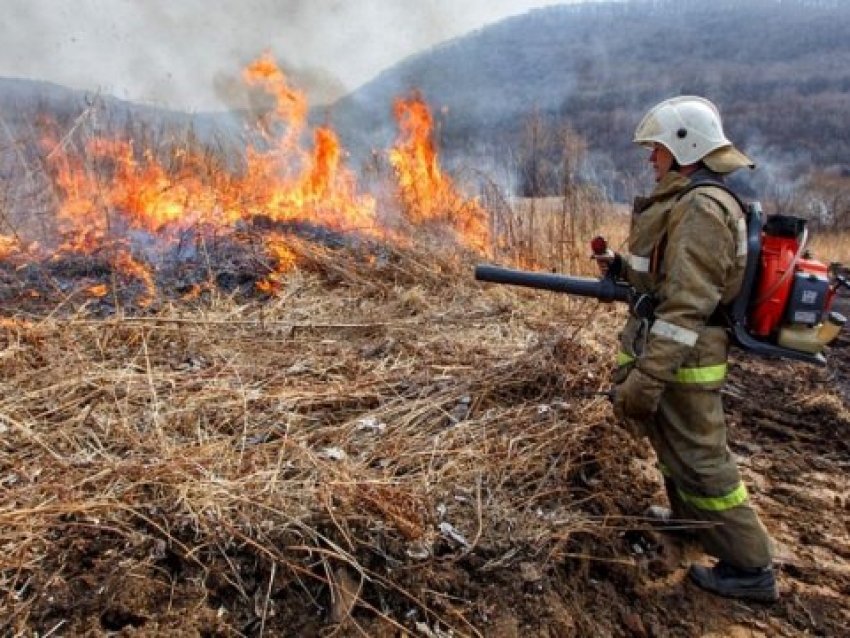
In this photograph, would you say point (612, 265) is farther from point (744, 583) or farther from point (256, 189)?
point (256, 189)

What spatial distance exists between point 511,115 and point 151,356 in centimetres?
4465

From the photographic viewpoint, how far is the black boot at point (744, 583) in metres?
2.54

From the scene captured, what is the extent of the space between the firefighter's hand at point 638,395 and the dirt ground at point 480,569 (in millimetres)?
535

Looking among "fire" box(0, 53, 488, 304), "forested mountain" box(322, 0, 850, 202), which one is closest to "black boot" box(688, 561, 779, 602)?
"fire" box(0, 53, 488, 304)

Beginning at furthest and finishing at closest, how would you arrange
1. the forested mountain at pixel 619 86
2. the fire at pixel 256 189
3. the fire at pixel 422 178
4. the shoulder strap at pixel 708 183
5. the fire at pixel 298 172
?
1. the forested mountain at pixel 619 86
2. the fire at pixel 422 178
3. the fire at pixel 298 172
4. the fire at pixel 256 189
5. the shoulder strap at pixel 708 183

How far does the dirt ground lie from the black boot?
5 cm

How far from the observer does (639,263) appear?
8.70ft

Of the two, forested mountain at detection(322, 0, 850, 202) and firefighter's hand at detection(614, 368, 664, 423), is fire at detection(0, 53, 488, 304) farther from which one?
forested mountain at detection(322, 0, 850, 202)

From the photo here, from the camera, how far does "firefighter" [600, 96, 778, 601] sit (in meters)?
2.35

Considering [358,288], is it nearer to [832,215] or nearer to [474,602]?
[474,602]

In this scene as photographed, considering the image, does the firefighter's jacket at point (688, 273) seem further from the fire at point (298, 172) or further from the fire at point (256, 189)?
the fire at point (298, 172)

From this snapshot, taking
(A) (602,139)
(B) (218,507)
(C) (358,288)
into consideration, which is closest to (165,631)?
(B) (218,507)

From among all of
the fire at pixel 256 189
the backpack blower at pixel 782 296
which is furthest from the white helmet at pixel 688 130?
the fire at pixel 256 189

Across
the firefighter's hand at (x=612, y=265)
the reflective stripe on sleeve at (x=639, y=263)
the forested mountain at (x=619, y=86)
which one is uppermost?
the forested mountain at (x=619, y=86)
